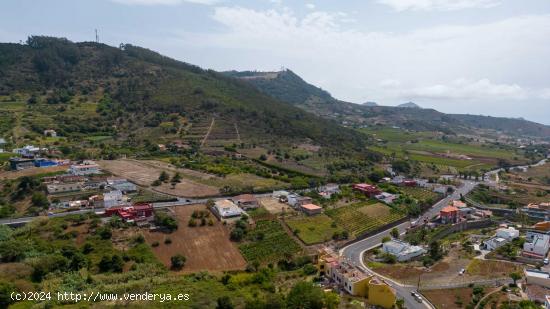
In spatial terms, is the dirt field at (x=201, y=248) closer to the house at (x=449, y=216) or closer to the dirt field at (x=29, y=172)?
the dirt field at (x=29, y=172)

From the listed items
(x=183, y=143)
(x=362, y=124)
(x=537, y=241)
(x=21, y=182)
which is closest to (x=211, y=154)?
(x=183, y=143)

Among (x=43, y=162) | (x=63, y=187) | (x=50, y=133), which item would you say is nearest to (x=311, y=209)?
(x=63, y=187)

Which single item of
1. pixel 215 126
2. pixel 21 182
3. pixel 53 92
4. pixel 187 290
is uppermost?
pixel 53 92

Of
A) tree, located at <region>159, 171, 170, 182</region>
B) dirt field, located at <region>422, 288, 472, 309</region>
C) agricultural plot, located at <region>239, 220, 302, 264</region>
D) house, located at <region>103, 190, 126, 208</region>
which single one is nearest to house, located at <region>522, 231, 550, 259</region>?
dirt field, located at <region>422, 288, 472, 309</region>

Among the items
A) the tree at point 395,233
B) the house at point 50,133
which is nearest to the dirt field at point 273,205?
the tree at point 395,233

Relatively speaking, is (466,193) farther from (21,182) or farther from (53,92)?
(53,92)
